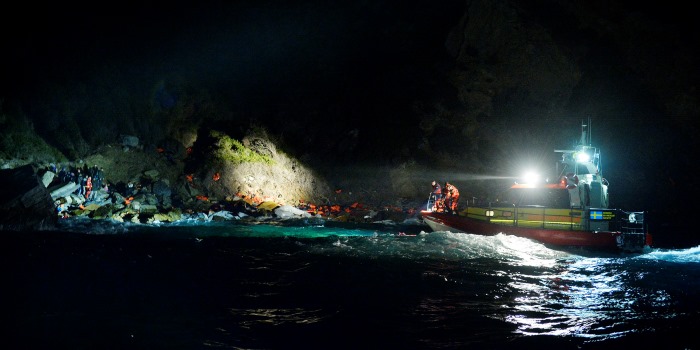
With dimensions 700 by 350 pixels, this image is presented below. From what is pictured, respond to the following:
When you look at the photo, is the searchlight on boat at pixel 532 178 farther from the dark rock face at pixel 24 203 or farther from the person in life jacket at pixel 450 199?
the dark rock face at pixel 24 203

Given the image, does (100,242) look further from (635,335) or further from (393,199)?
(393,199)

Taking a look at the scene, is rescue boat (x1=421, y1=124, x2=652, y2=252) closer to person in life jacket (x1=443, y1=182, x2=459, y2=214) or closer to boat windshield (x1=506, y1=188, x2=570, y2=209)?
boat windshield (x1=506, y1=188, x2=570, y2=209)

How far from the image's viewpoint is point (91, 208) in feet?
67.1

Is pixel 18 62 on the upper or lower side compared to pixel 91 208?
upper

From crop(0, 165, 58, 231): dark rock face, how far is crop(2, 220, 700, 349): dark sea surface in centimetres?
142

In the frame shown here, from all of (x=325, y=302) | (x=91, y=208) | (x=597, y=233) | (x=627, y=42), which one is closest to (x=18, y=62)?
(x=91, y=208)

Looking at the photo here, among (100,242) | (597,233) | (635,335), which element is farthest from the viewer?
(597,233)

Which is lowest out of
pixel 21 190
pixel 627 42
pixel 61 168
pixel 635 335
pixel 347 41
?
pixel 635 335

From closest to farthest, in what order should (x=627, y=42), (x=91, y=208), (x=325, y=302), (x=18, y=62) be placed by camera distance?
(x=325, y=302)
(x=91, y=208)
(x=18, y=62)
(x=627, y=42)

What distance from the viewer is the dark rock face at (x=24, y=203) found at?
48.4 feet

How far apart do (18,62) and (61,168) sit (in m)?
8.24

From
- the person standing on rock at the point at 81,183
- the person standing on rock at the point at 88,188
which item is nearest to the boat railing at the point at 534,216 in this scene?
the person standing on rock at the point at 88,188

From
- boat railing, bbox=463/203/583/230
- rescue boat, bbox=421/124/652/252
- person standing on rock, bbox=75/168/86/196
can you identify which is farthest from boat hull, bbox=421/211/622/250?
person standing on rock, bbox=75/168/86/196

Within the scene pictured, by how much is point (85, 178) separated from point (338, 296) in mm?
22263
